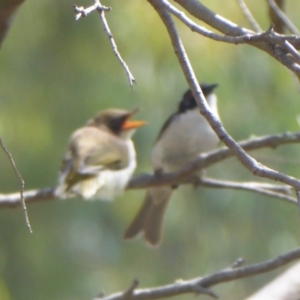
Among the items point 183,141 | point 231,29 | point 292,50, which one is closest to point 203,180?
point 183,141

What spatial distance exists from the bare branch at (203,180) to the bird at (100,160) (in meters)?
0.14

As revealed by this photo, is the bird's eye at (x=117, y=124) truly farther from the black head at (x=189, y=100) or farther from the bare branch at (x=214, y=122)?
the bare branch at (x=214, y=122)

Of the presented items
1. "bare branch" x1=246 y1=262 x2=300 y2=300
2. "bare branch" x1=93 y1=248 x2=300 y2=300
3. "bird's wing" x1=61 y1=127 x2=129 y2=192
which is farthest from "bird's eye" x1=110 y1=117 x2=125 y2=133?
"bare branch" x1=246 y1=262 x2=300 y2=300

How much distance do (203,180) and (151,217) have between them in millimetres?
1712

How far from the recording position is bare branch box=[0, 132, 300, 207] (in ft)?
11.3

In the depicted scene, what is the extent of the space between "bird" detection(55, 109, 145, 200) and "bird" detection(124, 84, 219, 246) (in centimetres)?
25

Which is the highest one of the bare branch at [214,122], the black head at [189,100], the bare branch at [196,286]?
the bare branch at [214,122]

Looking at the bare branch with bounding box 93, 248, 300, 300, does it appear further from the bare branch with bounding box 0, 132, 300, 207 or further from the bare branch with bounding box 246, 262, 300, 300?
the bare branch with bounding box 0, 132, 300, 207

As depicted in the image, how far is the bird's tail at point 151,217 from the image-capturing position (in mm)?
5660

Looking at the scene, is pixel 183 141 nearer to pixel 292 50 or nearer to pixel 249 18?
pixel 249 18

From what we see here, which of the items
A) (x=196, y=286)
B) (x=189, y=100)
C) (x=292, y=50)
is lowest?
(x=196, y=286)

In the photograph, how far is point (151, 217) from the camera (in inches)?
233

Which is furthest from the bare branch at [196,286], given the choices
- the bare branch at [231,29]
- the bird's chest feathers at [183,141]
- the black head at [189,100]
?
the black head at [189,100]

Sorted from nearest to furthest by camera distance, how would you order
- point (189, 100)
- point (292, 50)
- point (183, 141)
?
point (292, 50), point (183, 141), point (189, 100)
